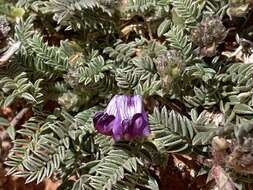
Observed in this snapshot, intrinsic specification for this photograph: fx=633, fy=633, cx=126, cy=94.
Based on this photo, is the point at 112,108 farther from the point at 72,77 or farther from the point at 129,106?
the point at 72,77

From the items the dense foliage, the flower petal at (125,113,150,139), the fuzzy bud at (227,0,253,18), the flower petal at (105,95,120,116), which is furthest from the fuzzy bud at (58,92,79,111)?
the fuzzy bud at (227,0,253,18)

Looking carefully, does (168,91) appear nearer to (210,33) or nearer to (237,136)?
(210,33)

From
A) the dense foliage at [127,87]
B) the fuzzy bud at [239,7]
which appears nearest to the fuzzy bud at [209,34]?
the dense foliage at [127,87]

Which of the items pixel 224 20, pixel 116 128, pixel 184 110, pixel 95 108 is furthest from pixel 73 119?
pixel 224 20

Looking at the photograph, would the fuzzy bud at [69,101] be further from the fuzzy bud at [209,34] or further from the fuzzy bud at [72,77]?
the fuzzy bud at [209,34]

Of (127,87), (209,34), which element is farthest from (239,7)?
(127,87)
